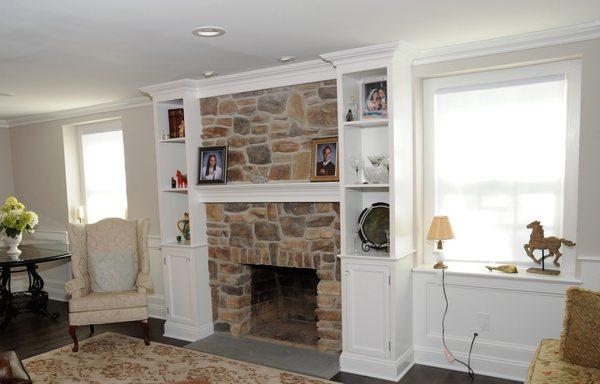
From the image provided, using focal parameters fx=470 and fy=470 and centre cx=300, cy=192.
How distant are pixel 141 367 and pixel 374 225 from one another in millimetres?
2267

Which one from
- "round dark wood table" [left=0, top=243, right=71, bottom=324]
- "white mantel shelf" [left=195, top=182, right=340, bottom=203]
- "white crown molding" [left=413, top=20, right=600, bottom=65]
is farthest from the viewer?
"round dark wood table" [left=0, top=243, right=71, bottom=324]

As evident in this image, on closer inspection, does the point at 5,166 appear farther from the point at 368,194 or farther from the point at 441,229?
the point at 441,229

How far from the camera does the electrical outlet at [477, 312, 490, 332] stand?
354cm

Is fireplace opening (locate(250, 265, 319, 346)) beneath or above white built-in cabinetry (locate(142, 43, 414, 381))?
beneath

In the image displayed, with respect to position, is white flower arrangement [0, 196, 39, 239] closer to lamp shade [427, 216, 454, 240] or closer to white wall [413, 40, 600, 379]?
white wall [413, 40, 600, 379]

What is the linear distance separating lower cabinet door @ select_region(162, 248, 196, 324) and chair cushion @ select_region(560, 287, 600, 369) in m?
3.18

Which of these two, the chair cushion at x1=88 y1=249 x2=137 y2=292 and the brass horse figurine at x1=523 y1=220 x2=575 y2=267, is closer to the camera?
the brass horse figurine at x1=523 y1=220 x2=575 y2=267

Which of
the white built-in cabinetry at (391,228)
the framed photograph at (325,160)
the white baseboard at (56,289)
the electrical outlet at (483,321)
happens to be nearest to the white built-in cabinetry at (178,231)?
the framed photograph at (325,160)

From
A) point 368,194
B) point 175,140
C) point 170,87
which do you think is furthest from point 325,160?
point 170,87

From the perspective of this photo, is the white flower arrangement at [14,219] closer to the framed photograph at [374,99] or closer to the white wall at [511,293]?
the framed photograph at [374,99]

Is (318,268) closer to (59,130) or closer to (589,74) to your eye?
(589,74)

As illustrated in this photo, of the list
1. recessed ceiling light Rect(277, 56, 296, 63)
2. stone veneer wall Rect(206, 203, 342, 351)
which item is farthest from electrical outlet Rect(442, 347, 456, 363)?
recessed ceiling light Rect(277, 56, 296, 63)

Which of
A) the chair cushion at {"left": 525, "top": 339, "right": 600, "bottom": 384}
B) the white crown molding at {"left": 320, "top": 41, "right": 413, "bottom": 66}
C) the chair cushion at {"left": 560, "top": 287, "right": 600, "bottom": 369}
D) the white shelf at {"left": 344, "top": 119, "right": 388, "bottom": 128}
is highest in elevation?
the white crown molding at {"left": 320, "top": 41, "right": 413, "bottom": 66}

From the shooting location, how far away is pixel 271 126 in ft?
13.8
